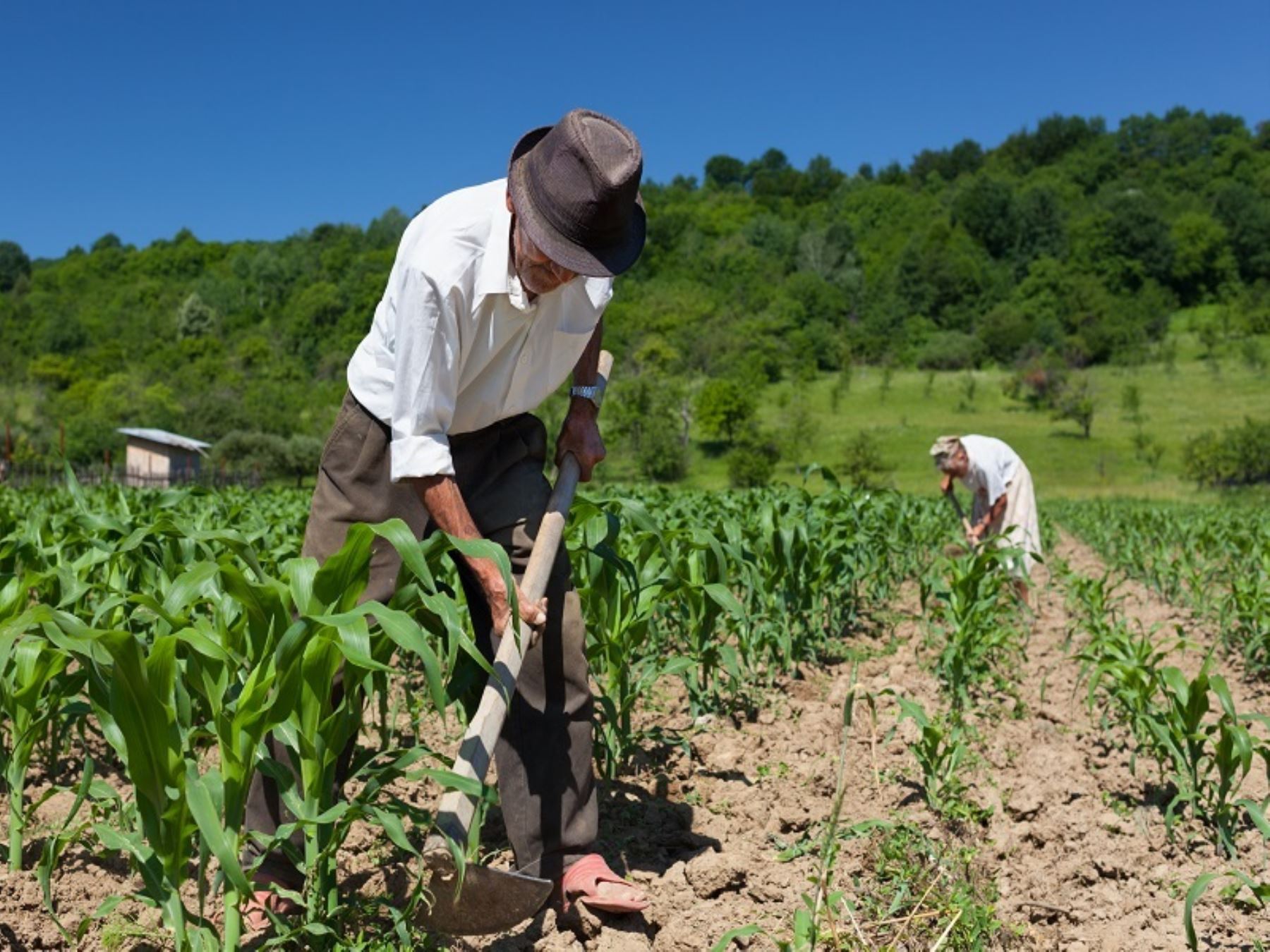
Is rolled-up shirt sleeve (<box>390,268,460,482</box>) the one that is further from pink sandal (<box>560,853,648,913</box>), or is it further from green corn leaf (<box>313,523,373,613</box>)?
pink sandal (<box>560,853,648,913</box>)

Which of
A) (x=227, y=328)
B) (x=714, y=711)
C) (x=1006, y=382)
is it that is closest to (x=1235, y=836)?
(x=714, y=711)

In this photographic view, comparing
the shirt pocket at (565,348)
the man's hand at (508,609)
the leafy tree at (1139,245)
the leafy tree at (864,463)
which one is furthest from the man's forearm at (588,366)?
the leafy tree at (1139,245)

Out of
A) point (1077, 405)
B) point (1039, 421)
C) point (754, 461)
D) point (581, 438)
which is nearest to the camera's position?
point (581, 438)

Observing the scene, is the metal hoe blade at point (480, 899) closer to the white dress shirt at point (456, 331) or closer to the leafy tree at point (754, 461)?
the white dress shirt at point (456, 331)

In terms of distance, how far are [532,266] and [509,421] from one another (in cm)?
51

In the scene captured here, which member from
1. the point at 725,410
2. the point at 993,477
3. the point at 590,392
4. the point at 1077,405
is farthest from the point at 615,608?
the point at 1077,405

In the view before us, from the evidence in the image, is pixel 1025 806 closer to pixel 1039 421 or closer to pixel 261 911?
pixel 261 911

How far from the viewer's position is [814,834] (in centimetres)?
313

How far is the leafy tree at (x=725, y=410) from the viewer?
43.1m

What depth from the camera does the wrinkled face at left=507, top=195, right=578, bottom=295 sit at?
2.48m

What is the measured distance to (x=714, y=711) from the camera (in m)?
4.35

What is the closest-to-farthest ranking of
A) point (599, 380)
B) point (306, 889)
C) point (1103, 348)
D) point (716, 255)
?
point (306, 889) → point (599, 380) → point (1103, 348) → point (716, 255)

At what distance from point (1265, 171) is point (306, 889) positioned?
10647 centimetres

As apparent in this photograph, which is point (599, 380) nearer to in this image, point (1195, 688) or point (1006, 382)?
point (1195, 688)
